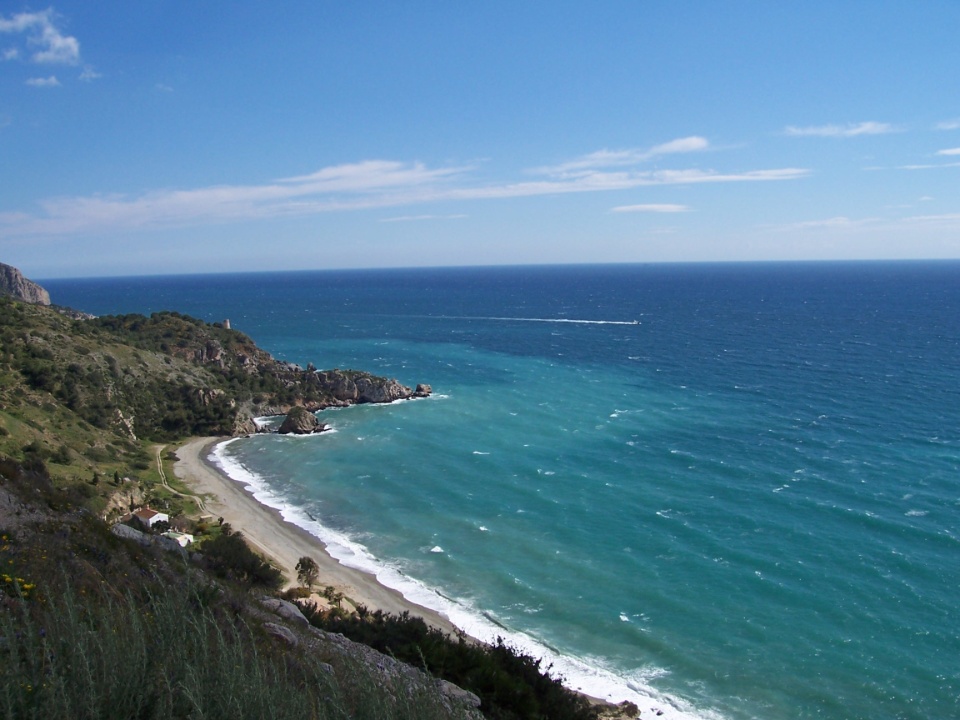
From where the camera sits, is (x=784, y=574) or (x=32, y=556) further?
(x=784, y=574)

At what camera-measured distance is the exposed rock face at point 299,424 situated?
63.2 metres

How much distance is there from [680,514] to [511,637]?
1586 cm

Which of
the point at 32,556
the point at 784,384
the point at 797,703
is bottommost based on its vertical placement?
the point at 797,703

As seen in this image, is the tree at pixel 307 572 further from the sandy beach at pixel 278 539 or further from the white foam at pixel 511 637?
the white foam at pixel 511 637

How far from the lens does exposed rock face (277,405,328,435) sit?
208ft

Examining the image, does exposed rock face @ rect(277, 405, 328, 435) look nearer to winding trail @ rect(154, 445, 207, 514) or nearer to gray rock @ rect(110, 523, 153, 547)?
winding trail @ rect(154, 445, 207, 514)

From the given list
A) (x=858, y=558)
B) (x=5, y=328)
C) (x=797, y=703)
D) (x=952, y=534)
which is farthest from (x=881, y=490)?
(x=5, y=328)

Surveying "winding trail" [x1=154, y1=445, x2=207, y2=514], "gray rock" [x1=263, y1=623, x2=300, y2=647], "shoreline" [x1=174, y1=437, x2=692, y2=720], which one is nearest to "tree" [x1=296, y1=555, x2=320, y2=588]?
"shoreline" [x1=174, y1=437, x2=692, y2=720]

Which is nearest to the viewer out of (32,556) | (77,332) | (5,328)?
(32,556)

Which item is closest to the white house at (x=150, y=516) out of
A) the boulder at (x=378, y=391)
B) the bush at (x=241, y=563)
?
Result: the bush at (x=241, y=563)

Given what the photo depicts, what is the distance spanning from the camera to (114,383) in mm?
60750

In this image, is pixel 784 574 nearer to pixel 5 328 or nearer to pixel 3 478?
pixel 3 478

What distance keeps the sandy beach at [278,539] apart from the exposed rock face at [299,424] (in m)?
9.81

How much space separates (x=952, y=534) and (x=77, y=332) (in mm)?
75206
